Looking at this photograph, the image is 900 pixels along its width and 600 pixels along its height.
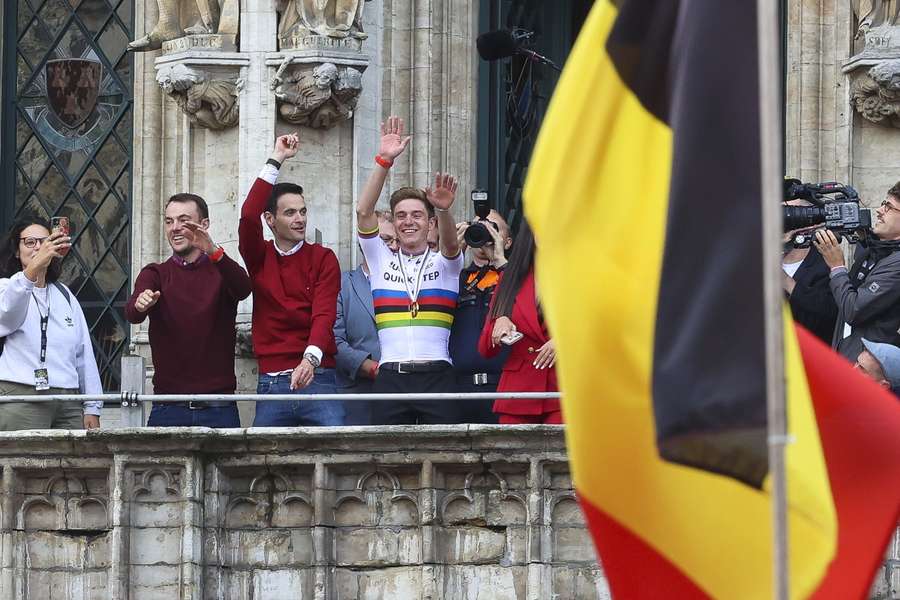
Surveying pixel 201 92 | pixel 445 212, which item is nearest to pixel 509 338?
pixel 445 212

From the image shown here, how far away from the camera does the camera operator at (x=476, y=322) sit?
12.9 metres

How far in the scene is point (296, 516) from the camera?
12266 mm

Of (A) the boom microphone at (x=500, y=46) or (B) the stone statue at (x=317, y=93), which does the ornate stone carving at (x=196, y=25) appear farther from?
(A) the boom microphone at (x=500, y=46)

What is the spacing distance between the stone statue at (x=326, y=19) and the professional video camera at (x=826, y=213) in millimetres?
2845

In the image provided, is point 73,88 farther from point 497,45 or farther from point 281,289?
point 497,45

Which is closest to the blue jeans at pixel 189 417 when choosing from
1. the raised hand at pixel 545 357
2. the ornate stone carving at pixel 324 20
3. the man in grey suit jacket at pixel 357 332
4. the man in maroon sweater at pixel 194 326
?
the man in maroon sweater at pixel 194 326

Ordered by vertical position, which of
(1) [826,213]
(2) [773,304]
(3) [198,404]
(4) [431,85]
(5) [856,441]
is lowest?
(5) [856,441]

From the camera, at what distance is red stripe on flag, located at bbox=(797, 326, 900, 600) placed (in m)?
8.02

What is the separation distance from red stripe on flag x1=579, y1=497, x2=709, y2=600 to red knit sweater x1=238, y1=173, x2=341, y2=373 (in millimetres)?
4747

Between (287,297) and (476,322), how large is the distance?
3.07 ft

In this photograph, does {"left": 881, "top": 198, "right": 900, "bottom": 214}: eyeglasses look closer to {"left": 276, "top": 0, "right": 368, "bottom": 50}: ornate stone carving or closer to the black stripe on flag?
{"left": 276, "top": 0, "right": 368, "bottom": 50}: ornate stone carving

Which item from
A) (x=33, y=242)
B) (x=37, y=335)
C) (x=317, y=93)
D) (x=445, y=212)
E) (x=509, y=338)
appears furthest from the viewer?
(x=317, y=93)

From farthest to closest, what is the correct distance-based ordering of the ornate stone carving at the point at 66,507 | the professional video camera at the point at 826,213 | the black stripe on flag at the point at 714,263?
1. the ornate stone carving at the point at 66,507
2. the professional video camera at the point at 826,213
3. the black stripe on flag at the point at 714,263

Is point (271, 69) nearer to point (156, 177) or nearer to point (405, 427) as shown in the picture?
point (156, 177)
